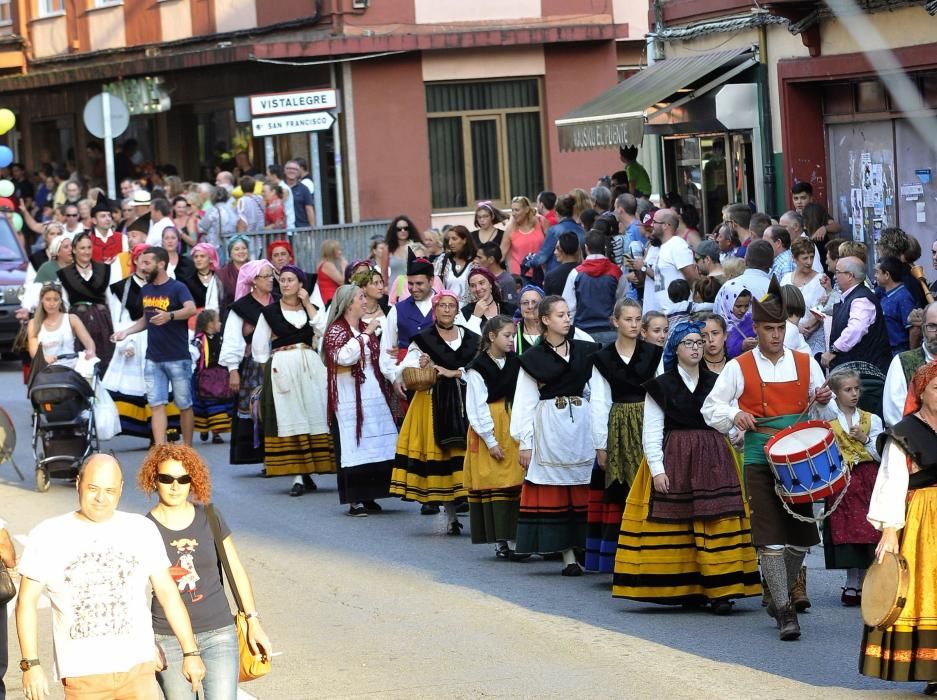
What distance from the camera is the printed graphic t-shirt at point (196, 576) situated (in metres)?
6.50

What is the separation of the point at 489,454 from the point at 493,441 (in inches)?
4.6

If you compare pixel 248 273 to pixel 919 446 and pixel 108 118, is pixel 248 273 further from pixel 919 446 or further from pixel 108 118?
pixel 919 446

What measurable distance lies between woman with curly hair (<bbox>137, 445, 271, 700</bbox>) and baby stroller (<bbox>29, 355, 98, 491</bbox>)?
847 cm

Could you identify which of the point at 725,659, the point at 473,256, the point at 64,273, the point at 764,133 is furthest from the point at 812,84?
the point at 725,659

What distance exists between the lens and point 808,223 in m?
15.3

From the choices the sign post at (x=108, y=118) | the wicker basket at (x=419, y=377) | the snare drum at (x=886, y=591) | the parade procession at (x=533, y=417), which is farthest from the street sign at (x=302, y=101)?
the snare drum at (x=886, y=591)

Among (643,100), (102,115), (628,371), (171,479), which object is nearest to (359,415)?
(628,371)

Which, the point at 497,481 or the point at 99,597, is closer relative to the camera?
the point at 99,597

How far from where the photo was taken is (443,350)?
12422 mm

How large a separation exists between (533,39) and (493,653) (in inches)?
831

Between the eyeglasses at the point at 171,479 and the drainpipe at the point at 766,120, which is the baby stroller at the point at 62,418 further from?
the eyeglasses at the point at 171,479

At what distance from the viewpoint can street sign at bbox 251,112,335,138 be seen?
2116cm

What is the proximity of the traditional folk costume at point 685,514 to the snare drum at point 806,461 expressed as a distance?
72 centimetres

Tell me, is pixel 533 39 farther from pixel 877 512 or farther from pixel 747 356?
pixel 877 512
